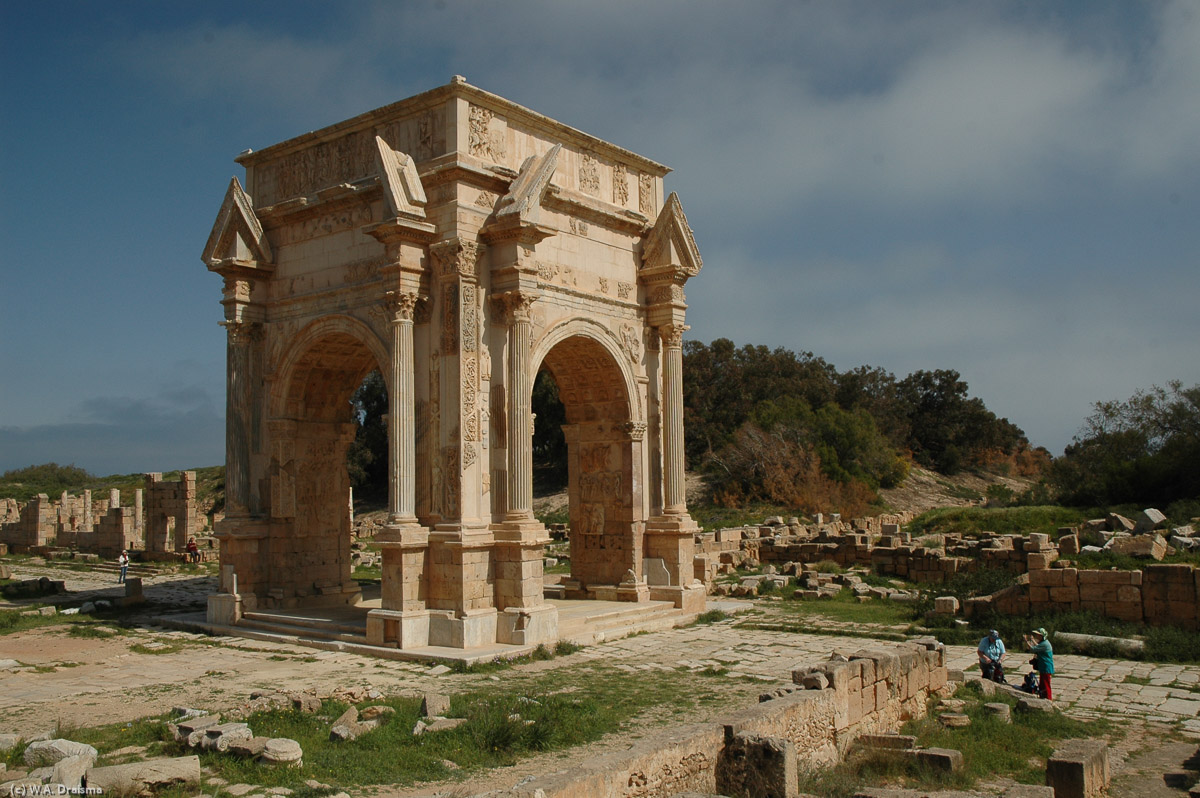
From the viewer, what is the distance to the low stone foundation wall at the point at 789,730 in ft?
18.4

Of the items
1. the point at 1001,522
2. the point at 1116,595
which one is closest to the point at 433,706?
the point at 1116,595

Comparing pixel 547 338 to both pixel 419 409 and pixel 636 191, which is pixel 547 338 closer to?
pixel 419 409

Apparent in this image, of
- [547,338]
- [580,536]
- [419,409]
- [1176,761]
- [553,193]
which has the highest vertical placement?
[553,193]

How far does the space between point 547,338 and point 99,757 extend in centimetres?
844

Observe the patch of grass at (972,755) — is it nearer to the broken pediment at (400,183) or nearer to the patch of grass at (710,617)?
the patch of grass at (710,617)

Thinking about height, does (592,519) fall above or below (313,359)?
below

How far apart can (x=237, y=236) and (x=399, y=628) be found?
7.18 metres

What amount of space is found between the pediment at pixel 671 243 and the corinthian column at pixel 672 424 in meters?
1.05

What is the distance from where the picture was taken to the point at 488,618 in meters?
12.8

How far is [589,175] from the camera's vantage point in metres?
15.6

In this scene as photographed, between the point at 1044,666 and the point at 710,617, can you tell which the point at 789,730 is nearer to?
the point at 1044,666

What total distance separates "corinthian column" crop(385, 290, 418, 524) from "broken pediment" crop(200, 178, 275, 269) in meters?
3.64

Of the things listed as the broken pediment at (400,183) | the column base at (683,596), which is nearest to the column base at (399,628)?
the column base at (683,596)

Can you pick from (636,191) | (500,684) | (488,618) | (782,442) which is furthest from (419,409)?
(782,442)
